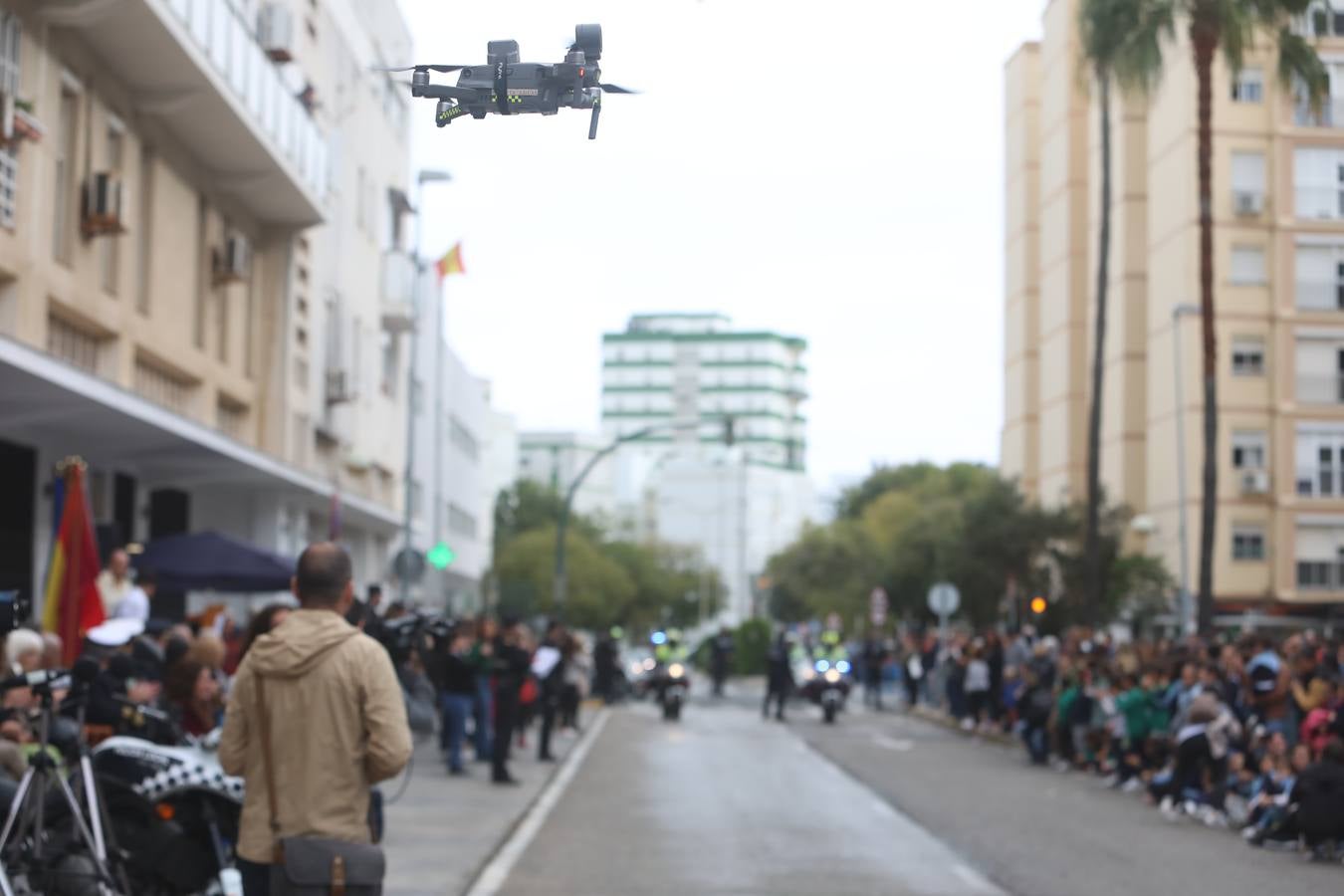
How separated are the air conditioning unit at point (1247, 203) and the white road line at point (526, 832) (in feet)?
93.0

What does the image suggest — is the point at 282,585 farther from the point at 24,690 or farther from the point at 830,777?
the point at 24,690

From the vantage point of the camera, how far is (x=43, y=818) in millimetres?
9508

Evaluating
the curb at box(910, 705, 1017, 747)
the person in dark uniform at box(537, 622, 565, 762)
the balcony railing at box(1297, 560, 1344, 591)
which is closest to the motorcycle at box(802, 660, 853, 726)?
the curb at box(910, 705, 1017, 747)

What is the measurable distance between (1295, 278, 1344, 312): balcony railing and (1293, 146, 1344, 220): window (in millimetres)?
1669

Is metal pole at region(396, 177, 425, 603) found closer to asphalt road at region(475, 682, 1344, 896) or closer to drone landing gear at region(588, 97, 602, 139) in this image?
asphalt road at region(475, 682, 1344, 896)

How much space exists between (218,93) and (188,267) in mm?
4241

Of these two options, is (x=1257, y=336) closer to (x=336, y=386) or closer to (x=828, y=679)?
(x=828, y=679)

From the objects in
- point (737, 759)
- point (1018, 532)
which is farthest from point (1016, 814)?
point (1018, 532)

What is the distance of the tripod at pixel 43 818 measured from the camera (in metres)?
9.07

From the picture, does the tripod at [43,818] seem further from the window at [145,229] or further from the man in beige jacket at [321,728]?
the window at [145,229]

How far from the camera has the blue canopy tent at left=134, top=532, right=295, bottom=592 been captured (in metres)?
22.6

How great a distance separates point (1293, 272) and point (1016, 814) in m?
35.1

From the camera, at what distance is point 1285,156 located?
51.3 meters

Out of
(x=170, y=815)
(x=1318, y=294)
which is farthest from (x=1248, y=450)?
(x=170, y=815)
